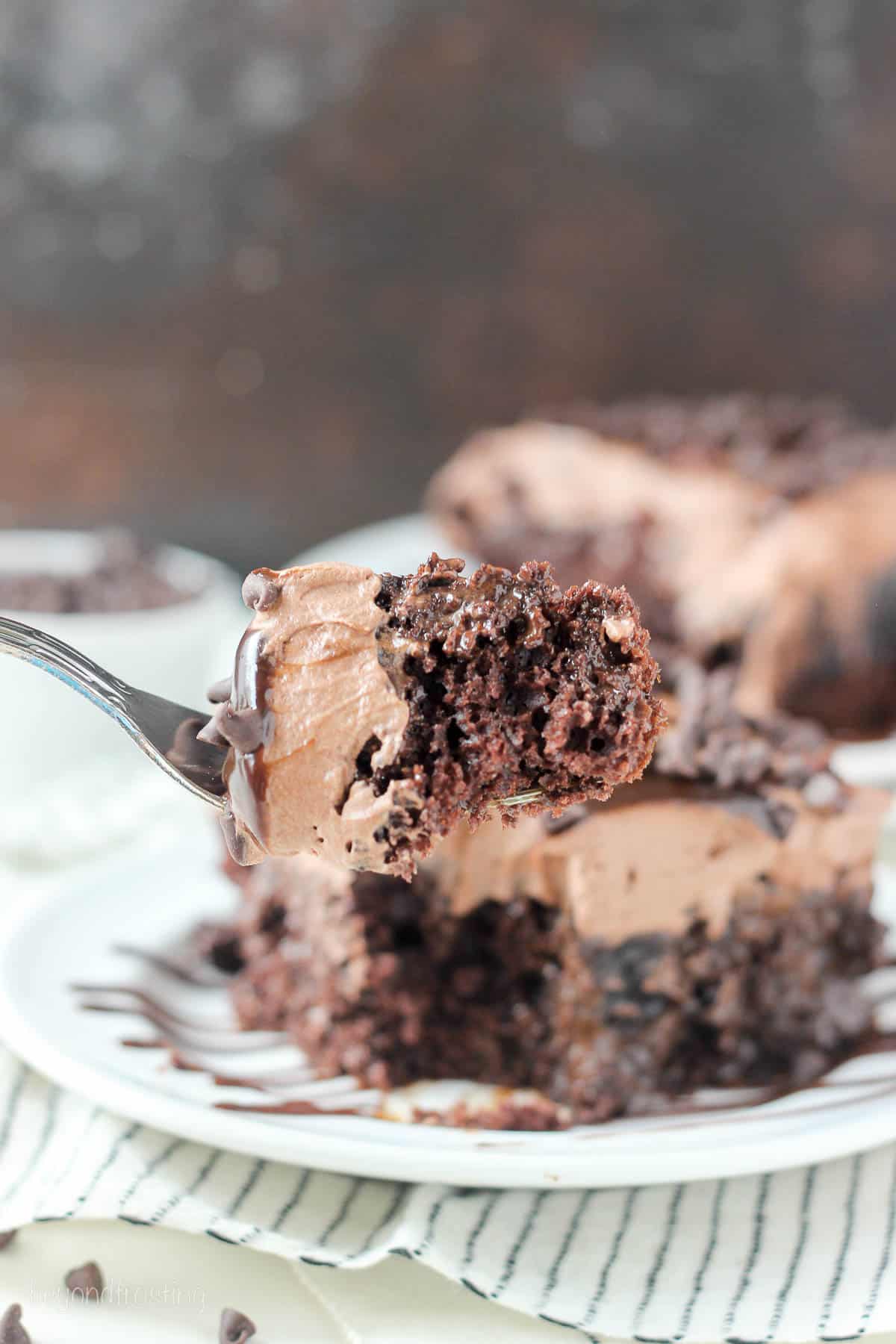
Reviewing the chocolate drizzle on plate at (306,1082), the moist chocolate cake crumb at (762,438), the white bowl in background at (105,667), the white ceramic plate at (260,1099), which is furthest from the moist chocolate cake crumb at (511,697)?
the moist chocolate cake crumb at (762,438)

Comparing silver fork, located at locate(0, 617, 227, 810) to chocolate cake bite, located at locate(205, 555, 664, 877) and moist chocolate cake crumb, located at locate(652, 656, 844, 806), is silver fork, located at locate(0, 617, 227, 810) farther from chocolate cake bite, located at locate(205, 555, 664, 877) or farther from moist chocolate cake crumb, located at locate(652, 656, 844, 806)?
moist chocolate cake crumb, located at locate(652, 656, 844, 806)

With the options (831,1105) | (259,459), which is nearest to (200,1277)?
(831,1105)

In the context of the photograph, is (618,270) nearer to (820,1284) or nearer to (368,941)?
(368,941)

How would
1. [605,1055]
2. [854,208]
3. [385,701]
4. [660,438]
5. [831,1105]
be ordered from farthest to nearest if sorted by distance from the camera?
[854,208], [660,438], [605,1055], [831,1105], [385,701]

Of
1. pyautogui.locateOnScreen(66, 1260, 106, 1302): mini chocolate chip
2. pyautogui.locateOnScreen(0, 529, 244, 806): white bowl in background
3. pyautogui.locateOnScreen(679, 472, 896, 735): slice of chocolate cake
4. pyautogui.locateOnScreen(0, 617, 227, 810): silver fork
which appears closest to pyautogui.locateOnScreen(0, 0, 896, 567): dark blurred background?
pyautogui.locateOnScreen(679, 472, 896, 735): slice of chocolate cake

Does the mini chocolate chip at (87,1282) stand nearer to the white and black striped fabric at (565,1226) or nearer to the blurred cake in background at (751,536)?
the white and black striped fabric at (565,1226)

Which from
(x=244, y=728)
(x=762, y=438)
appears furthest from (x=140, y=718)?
(x=762, y=438)
